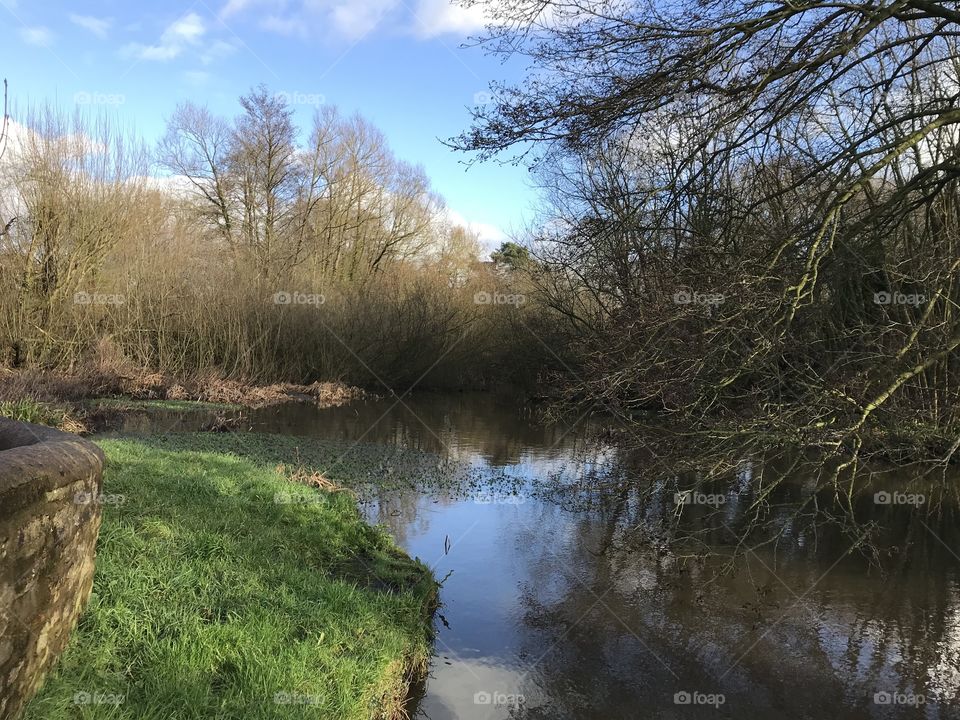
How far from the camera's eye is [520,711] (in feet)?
14.2

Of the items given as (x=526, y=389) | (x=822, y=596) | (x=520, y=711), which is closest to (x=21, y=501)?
(x=520, y=711)

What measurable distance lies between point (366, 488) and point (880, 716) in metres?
6.49

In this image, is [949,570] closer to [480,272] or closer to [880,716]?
[880,716]
